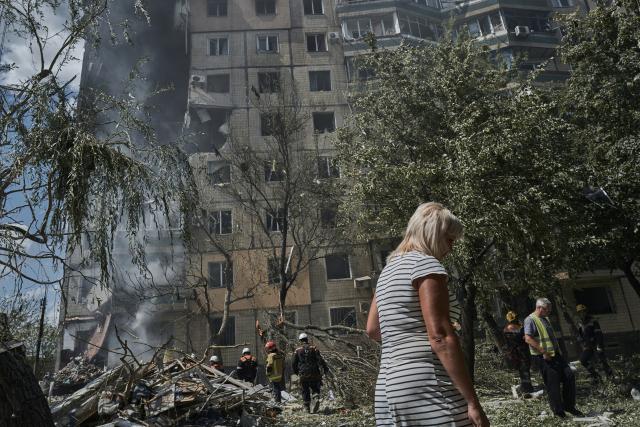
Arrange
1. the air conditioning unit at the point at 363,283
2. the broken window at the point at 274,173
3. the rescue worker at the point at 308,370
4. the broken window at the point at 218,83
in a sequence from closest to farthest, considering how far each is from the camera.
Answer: the rescue worker at the point at 308,370
the broken window at the point at 274,173
the air conditioning unit at the point at 363,283
the broken window at the point at 218,83

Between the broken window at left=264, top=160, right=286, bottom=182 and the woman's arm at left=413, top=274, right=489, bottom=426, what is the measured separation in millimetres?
17844

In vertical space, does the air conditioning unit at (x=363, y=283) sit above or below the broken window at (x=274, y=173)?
below

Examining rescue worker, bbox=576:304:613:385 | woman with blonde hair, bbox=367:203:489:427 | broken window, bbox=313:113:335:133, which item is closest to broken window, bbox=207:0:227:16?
broken window, bbox=313:113:335:133

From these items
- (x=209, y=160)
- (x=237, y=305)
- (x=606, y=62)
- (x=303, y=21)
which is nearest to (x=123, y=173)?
(x=606, y=62)

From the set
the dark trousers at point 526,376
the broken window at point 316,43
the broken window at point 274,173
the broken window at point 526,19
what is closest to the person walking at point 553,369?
the dark trousers at point 526,376

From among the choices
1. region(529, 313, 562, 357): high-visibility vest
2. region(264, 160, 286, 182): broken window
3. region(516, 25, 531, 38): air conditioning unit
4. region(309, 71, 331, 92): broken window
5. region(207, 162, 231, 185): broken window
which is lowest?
region(529, 313, 562, 357): high-visibility vest

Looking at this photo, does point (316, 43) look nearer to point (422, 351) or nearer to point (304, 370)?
point (304, 370)

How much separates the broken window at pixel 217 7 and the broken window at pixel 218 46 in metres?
2.24

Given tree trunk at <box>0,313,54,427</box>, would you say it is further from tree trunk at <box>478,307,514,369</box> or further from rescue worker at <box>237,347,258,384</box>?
tree trunk at <box>478,307,514,369</box>

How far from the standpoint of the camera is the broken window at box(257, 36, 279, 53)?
29.7 m

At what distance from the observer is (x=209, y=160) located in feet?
84.2

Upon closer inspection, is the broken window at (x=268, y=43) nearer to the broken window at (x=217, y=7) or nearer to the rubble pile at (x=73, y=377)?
the broken window at (x=217, y=7)

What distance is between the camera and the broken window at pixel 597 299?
22.4 meters

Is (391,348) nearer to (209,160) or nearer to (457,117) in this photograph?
(457,117)
